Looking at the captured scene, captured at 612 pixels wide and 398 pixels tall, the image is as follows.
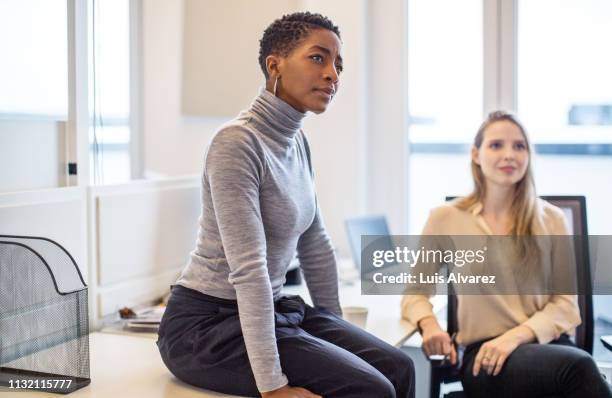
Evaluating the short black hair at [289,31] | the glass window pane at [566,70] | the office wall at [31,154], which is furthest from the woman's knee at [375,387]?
the glass window pane at [566,70]

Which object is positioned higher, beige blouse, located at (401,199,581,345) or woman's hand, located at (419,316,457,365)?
beige blouse, located at (401,199,581,345)

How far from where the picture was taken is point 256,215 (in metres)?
1.53

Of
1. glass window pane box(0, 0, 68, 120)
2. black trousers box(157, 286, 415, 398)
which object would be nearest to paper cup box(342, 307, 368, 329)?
black trousers box(157, 286, 415, 398)

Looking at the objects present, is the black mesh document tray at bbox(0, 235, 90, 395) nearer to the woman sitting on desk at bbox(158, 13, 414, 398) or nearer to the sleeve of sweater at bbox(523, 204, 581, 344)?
the woman sitting on desk at bbox(158, 13, 414, 398)

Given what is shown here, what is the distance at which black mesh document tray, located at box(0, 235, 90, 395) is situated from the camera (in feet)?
5.48

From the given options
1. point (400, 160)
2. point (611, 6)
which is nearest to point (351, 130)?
point (400, 160)

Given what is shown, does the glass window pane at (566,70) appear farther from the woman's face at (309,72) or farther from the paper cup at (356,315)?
the woman's face at (309,72)

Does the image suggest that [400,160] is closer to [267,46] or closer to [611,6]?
[611,6]

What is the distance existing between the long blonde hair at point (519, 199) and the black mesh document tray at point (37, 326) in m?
1.11

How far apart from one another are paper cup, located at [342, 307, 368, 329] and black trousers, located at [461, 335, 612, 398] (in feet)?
0.97

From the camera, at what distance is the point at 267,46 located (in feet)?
5.50

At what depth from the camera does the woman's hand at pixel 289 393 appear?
1.48 meters

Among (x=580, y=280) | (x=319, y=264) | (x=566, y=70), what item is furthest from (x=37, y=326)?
(x=566, y=70)

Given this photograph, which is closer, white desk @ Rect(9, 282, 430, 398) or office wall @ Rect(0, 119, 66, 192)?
white desk @ Rect(9, 282, 430, 398)
